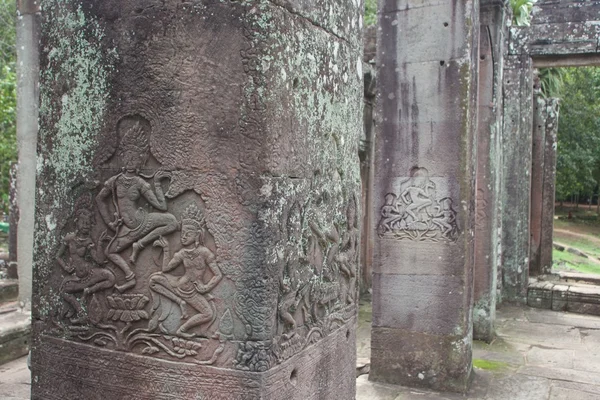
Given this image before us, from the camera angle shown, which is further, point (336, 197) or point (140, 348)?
point (336, 197)

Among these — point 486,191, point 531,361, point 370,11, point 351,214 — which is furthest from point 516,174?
point 370,11

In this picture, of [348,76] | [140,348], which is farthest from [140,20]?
[140,348]

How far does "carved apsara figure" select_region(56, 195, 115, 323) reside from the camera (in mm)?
2098

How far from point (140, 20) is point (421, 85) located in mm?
3774

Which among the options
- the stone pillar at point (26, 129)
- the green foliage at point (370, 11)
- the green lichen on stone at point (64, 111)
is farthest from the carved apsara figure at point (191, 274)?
the green foliage at point (370, 11)

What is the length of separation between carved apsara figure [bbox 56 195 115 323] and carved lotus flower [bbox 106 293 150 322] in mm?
60

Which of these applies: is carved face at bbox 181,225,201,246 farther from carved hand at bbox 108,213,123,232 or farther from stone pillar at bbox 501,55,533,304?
stone pillar at bbox 501,55,533,304

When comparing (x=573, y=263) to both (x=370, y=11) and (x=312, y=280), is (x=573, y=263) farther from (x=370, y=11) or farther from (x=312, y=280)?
(x=312, y=280)

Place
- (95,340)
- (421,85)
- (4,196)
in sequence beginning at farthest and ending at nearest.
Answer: (4,196)
(421,85)
(95,340)

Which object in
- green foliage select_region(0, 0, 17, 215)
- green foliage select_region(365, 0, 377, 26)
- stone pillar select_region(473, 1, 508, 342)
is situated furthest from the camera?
green foliage select_region(365, 0, 377, 26)

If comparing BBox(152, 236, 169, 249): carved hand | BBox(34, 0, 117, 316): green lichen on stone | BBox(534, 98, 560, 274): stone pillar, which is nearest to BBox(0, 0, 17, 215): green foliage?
BBox(34, 0, 117, 316): green lichen on stone

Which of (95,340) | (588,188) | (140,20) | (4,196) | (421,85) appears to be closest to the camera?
(140,20)

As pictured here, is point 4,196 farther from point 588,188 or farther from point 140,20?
point 588,188

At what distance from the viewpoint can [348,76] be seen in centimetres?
241
